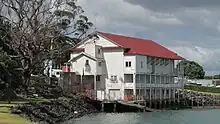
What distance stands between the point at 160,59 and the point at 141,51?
26.4 ft

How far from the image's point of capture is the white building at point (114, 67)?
88.8m

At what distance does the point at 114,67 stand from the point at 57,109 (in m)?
29.4

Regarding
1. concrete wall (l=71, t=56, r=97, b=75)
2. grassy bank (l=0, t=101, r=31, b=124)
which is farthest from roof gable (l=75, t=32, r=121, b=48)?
grassy bank (l=0, t=101, r=31, b=124)

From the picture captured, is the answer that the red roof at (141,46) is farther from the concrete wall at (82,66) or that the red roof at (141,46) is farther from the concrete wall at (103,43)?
the concrete wall at (82,66)

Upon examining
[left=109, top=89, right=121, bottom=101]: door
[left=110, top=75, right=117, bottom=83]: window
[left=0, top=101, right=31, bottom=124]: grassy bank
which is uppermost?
[left=110, top=75, right=117, bottom=83]: window

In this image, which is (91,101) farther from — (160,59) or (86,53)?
(160,59)

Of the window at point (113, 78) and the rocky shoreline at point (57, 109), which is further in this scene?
the window at point (113, 78)

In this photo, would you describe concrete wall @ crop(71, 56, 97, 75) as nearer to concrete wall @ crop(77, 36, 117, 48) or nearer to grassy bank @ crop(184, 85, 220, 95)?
concrete wall @ crop(77, 36, 117, 48)

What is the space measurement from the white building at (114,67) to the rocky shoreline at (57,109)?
8.42 meters

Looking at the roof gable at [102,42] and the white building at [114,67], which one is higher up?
the roof gable at [102,42]

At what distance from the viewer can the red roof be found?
9139cm

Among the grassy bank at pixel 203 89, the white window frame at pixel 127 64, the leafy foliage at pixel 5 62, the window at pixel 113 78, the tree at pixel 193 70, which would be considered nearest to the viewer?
the leafy foliage at pixel 5 62

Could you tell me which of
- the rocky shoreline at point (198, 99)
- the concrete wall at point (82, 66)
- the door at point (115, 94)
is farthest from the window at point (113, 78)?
the rocky shoreline at point (198, 99)

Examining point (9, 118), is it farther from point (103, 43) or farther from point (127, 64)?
point (103, 43)
